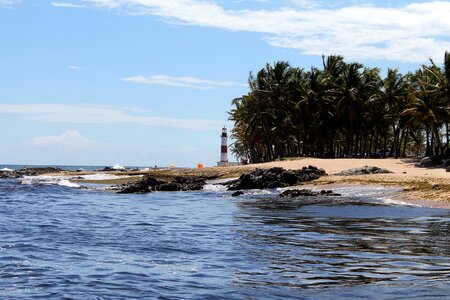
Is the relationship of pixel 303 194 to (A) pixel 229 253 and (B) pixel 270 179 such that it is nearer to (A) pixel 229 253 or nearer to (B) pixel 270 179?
(B) pixel 270 179

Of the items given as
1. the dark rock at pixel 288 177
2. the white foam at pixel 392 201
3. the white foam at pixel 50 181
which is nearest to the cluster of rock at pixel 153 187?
the dark rock at pixel 288 177

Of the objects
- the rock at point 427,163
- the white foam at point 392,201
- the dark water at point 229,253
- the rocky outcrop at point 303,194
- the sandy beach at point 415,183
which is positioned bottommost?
the dark water at point 229,253

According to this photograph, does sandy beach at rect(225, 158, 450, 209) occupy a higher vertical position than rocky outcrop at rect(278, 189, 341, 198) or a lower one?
higher

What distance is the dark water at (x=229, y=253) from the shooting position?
10242mm

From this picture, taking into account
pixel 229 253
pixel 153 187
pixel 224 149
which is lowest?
pixel 229 253

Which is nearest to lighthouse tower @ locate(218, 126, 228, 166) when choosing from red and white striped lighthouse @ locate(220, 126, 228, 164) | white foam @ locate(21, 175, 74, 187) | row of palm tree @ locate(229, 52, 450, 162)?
red and white striped lighthouse @ locate(220, 126, 228, 164)

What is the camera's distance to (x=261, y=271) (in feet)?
39.4

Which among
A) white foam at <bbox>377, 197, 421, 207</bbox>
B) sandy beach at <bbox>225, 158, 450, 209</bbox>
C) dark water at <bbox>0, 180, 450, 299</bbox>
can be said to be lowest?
dark water at <bbox>0, 180, 450, 299</bbox>

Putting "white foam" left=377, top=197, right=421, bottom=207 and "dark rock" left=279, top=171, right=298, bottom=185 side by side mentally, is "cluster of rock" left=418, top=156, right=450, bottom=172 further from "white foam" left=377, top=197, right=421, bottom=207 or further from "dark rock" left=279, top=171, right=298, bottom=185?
"white foam" left=377, top=197, right=421, bottom=207

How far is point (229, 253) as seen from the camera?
47.3 feet

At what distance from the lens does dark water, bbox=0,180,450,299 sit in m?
10.2

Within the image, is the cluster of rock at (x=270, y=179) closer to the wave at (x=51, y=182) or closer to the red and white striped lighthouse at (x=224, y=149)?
the wave at (x=51, y=182)

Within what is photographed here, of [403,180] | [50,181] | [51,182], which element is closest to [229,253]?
[403,180]

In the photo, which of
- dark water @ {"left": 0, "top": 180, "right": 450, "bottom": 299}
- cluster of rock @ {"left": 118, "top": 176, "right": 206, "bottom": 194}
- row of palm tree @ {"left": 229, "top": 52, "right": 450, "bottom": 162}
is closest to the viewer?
dark water @ {"left": 0, "top": 180, "right": 450, "bottom": 299}
